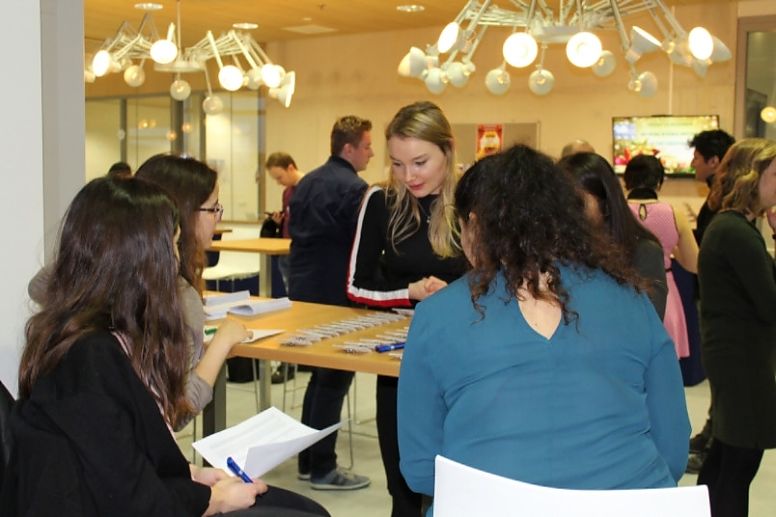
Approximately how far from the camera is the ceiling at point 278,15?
8.34 meters

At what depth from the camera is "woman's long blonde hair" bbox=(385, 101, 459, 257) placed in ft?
9.02

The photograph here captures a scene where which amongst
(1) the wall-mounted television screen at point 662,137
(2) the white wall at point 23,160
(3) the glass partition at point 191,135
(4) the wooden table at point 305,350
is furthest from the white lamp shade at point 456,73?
(3) the glass partition at point 191,135

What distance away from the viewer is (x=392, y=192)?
9.37 feet

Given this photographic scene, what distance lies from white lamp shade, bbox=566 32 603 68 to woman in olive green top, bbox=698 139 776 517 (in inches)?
87.3

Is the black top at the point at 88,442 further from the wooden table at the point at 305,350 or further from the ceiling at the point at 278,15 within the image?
the ceiling at the point at 278,15

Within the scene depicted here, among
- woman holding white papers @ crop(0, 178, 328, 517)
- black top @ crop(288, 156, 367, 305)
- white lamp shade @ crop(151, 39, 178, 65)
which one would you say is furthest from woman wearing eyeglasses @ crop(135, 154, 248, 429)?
white lamp shade @ crop(151, 39, 178, 65)

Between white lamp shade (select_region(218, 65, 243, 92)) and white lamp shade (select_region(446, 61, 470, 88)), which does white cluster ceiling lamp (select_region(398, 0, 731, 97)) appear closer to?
white lamp shade (select_region(446, 61, 470, 88))

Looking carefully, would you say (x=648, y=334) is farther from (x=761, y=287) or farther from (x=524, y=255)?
(x=761, y=287)

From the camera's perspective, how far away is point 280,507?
198 centimetres

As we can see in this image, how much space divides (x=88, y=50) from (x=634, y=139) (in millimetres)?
6603

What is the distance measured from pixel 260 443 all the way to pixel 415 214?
1.00m

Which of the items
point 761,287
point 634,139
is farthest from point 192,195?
point 634,139

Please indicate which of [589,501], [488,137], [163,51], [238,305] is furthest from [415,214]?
[488,137]

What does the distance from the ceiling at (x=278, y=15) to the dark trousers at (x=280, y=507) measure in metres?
6.75
